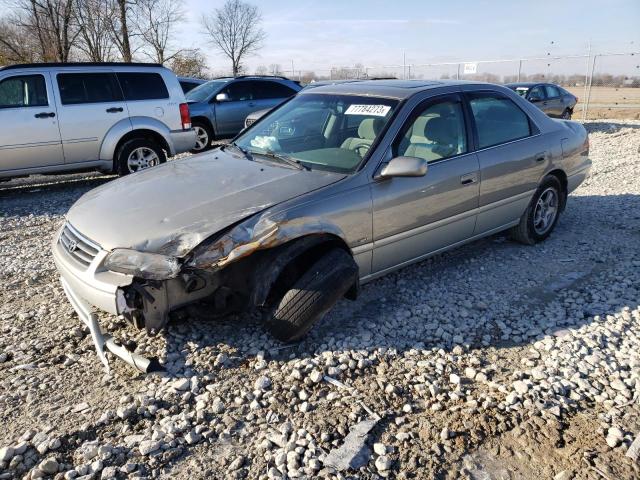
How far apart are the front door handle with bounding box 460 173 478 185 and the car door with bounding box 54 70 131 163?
19.1 ft

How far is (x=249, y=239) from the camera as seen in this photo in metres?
2.97

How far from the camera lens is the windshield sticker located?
389 centimetres

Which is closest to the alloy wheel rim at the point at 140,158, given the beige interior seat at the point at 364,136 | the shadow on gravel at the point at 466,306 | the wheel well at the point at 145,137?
the wheel well at the point at 145,137

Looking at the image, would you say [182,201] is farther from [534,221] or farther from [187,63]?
[187,63]

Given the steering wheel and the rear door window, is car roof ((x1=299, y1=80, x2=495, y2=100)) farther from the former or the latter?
the rear door window

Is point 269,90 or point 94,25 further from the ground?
point 94,25

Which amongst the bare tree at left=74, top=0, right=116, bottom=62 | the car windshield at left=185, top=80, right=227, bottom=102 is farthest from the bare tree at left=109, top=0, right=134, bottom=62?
the car windshield at left=185, top=80, right=227, bottom=102

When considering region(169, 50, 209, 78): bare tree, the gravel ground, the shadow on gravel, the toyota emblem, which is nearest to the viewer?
the gravel ground

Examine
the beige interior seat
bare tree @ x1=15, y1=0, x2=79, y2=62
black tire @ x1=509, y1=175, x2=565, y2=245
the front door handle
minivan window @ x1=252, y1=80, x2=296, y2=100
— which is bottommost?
black tire @ x1=509, y1=175, x2=565, y2=245

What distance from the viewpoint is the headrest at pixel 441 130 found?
4031mm

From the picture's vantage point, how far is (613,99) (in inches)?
1089

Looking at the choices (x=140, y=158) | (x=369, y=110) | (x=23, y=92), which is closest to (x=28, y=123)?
(x=23, y=92)

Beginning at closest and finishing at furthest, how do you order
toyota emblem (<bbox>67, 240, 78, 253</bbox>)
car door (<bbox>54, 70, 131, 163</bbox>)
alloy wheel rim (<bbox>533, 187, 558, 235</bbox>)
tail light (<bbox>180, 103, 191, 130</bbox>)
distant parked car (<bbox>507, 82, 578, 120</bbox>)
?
toyota emblem (<bbox>67, 240, 78, 253</bbox>)
alloy wheel rim (<bbox>533, 187, 558, 235</bbox>)
car door (<bbox>54, 70, 131, 163</bbox>)
tail light (<bbox>180, 103, 191, 130</bbox>)
distant parked car (<bbox>507, 82, 578, 120</bbox>)

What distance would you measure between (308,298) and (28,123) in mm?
6163
